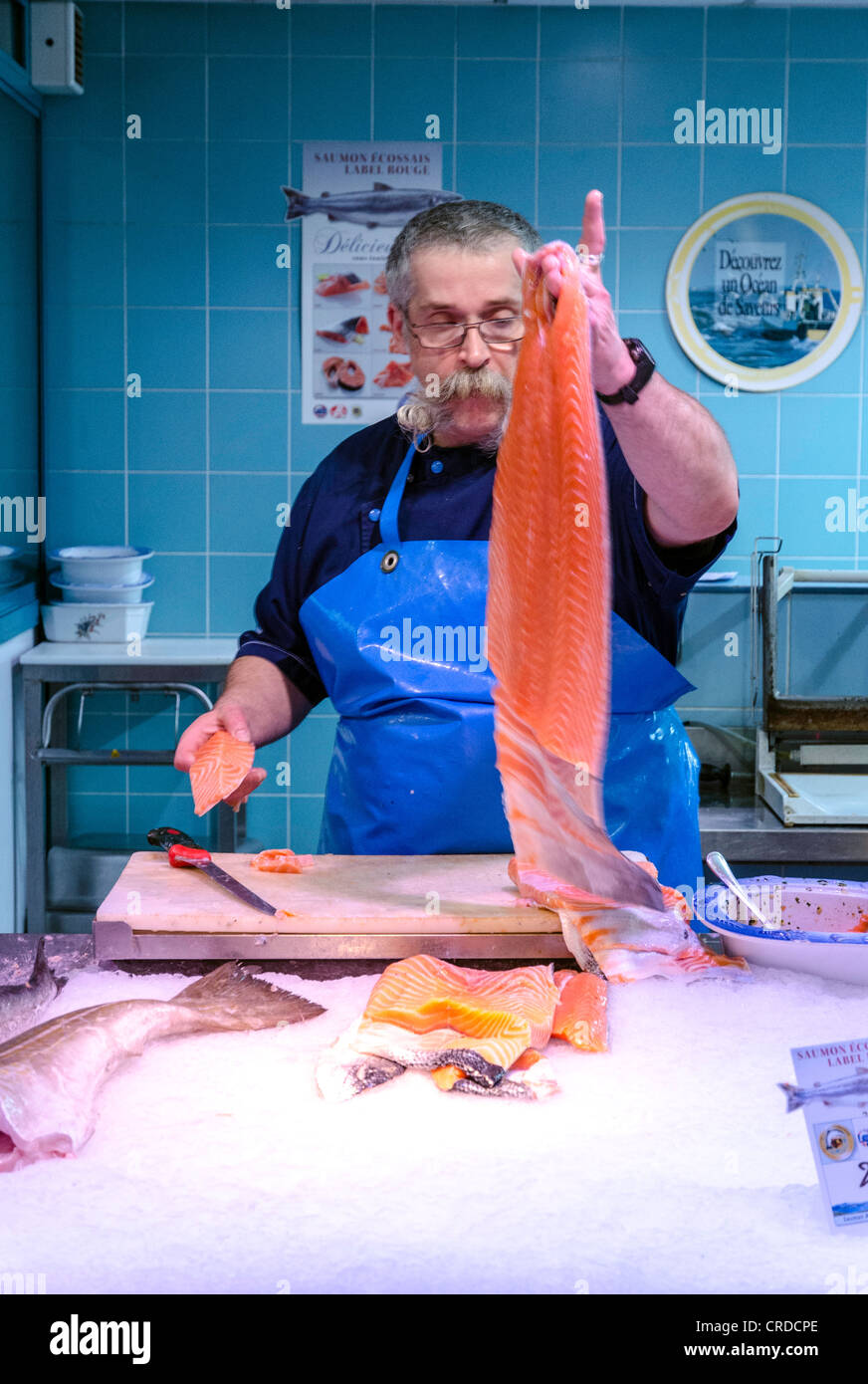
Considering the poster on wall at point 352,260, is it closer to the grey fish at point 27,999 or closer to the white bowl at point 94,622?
the white bowl at point 94,622

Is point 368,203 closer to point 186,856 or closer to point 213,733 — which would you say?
point 213,733

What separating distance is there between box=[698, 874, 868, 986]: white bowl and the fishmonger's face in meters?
0.97

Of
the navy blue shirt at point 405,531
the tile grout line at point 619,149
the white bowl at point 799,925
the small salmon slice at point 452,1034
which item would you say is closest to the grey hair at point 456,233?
the navy blue shirt at point 405,531

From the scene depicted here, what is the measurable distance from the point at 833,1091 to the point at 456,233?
1.63 m

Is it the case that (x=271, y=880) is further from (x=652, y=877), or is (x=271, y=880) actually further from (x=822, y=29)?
(x=822, y=29)

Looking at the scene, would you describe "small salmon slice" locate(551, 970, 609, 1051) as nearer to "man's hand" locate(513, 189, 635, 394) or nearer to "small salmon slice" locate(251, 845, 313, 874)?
Result: "small salmon slice" locate(251, 845, 313, 874)

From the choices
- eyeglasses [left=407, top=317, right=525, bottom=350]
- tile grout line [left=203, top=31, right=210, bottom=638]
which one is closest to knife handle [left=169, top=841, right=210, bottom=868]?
eyeglasses [left=407, top=317, right=525, bottom=350]

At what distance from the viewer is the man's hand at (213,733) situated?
2.12 meters

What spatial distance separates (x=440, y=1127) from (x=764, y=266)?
4143mm

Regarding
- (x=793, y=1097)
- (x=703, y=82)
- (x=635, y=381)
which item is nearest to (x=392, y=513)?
(x=635, y=381)

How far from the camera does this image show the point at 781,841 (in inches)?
152

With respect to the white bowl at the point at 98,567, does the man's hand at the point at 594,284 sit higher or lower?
higher

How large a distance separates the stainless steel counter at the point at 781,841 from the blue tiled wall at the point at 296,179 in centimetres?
137

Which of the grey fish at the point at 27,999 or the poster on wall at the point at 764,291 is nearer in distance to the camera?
the grey fish at the point at 27,999
